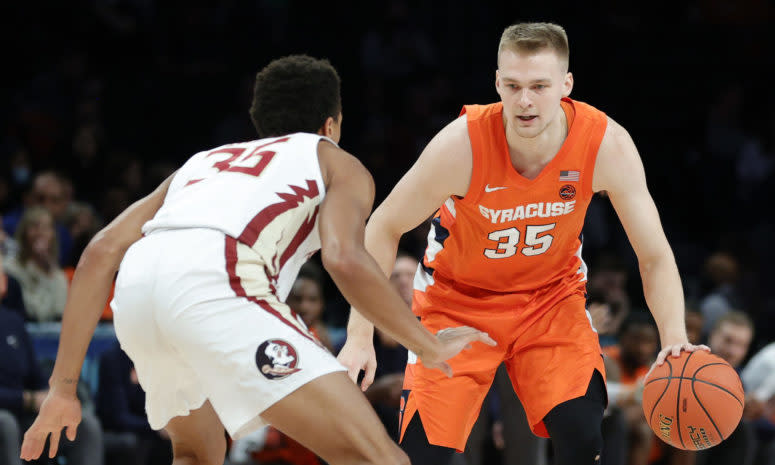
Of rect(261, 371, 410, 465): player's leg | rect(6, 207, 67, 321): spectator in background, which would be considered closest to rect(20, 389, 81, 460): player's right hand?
rect(261, 371, 410, 465): player's leg

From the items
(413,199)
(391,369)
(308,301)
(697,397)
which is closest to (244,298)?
(413,199)

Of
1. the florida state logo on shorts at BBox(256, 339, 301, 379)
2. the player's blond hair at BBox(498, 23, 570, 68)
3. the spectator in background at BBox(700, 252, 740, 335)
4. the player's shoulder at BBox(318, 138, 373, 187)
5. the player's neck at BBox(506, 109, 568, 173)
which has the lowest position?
the spectator in background at BBox(700, 252, 740, 335)

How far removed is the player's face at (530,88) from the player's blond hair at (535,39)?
20mm

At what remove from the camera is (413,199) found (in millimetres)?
3873

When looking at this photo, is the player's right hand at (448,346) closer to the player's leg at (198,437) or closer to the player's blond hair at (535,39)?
the player's leg at (198,437)

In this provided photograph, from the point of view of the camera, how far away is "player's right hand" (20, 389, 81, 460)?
321 centimetres

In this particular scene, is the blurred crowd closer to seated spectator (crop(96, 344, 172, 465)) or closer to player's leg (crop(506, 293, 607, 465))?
seated spectator (crop(96, 344, 172, 465))

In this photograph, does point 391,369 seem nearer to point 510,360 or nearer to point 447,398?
point 510,360

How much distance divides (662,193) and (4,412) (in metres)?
7.29

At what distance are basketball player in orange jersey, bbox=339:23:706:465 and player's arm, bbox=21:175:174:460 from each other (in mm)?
971

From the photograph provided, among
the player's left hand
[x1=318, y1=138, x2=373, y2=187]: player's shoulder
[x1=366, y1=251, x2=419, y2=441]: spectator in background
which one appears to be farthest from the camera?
[x1=366, y1=251, x2=419, y2=441]: spectator in background

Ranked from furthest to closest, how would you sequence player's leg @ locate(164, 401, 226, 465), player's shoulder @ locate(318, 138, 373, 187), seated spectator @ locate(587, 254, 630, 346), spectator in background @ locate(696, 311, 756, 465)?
1. seated spectator @ locate(587, 254, 630, 346)
2. spectator in background @ locate(696, 311, 756, 465)
3. player's leg @ locate(164, 401, 226, 465)
4. player's shoulder @ locate(318, 138, 373, 187)

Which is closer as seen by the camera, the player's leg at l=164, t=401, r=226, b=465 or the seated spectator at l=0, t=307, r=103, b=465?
the player's leg at l=164, t=401, r=226, b=465

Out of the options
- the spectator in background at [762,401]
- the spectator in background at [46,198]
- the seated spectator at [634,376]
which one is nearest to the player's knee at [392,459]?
the seated spectator at [634,376]
